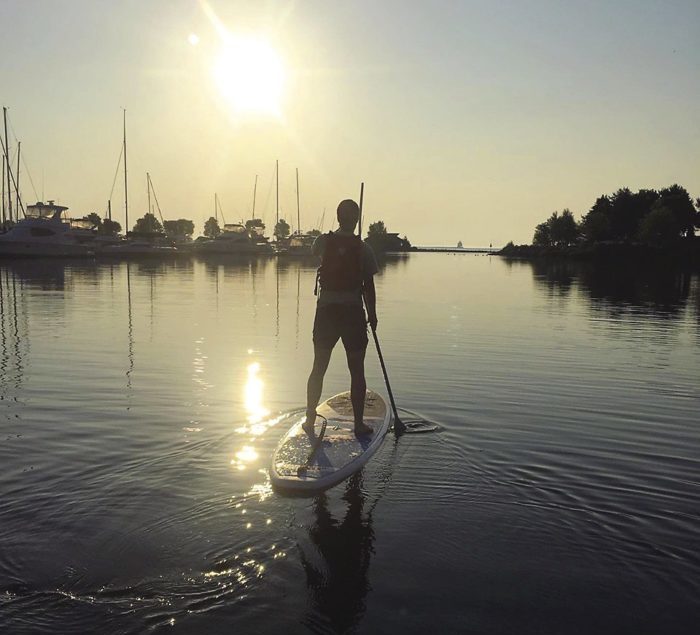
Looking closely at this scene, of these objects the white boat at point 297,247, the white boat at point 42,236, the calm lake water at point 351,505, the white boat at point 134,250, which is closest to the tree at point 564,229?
the white boat at point 297,247

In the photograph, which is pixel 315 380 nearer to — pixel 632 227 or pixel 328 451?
pixel 328 451

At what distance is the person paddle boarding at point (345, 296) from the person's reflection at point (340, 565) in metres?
1.63

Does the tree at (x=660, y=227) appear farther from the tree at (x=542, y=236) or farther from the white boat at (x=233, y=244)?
the white boat at (x=233, y=244)

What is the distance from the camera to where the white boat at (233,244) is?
110500 mm

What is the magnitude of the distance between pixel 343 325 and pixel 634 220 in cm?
12873

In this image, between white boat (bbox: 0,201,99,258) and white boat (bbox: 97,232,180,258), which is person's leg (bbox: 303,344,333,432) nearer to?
white boat (bbox: 0,201,99,258)

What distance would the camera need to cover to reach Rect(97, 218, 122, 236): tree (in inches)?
4930

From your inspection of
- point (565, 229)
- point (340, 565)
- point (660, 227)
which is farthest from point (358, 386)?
point (565, 229)

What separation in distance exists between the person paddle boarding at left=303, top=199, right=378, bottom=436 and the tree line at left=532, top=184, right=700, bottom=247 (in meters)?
109

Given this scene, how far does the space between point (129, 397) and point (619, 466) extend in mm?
7187

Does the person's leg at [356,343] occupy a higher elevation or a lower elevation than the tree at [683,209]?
lower

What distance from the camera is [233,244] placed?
4397 inches

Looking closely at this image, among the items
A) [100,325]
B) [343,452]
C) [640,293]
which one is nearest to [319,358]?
[343,452]

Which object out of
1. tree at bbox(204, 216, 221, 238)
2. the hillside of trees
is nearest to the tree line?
the hillside of trees
